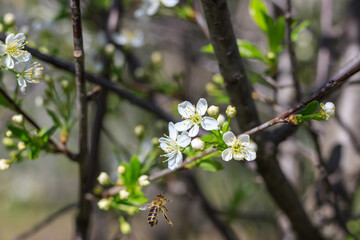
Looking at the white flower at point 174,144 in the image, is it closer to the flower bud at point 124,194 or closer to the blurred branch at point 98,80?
the flower bud at point 124,194

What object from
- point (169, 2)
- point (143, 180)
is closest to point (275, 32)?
point (169, 2)

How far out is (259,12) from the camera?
1387 millimetres

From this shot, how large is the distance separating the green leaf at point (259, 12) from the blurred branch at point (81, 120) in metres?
0.69

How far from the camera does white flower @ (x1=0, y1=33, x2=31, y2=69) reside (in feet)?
3.27

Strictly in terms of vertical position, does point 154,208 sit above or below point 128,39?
below

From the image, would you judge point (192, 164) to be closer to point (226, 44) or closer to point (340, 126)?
point (226, 44)

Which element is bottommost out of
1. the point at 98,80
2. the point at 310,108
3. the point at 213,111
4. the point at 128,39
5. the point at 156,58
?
the point at 310,108

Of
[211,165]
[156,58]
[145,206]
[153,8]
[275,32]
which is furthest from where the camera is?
[156,58]

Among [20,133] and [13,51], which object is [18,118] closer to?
[20,133]

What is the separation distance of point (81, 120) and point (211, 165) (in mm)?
447

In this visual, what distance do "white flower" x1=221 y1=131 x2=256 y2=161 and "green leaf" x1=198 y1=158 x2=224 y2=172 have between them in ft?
0.37

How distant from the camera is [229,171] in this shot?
3.81 meters

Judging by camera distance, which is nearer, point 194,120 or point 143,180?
point 194,120

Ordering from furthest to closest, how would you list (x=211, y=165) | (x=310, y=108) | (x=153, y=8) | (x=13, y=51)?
1. (x=153, y=8)
2. (x=211, y=165)
3. (x=13, y=51)
4. (x=310, y=108)
